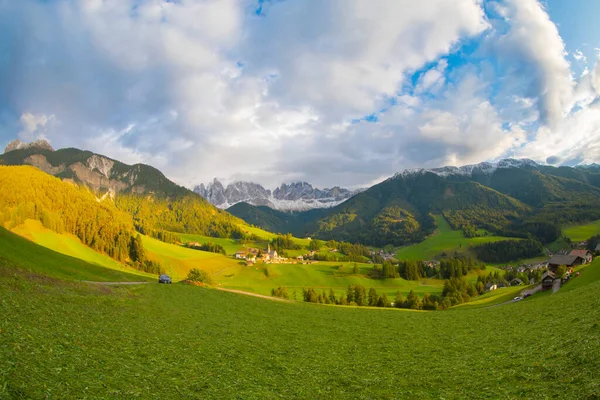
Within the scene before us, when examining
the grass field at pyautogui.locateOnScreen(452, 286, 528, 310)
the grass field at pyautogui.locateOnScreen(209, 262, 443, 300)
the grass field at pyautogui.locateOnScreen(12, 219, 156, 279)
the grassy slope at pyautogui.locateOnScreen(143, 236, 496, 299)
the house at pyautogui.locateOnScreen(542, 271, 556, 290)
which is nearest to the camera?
the house at pyautogui.locateOnScreen(542, 271, 556, 290)

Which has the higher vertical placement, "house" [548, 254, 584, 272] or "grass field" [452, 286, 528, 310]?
"house" [548, 254, 584, 272]

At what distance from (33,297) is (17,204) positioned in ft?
420

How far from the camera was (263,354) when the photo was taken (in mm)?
23859

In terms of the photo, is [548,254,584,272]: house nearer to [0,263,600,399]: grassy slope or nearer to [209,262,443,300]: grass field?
[209,262,443,300]: grass field

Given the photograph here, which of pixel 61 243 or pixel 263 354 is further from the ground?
pixel 61 243

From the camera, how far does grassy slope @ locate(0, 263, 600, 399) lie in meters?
14.2

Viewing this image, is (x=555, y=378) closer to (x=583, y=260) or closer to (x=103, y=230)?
(x=583, y=260)

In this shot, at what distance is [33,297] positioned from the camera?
86.5ft

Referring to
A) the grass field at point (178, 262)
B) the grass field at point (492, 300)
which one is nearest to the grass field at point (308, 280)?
the grass field at point (178, 262)

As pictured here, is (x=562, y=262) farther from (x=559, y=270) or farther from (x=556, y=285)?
(x=556, y=285)

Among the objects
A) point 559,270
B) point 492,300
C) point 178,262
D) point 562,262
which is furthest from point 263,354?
point 178,262

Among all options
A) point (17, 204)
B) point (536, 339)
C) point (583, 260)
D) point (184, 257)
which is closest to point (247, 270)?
point (184, 257)

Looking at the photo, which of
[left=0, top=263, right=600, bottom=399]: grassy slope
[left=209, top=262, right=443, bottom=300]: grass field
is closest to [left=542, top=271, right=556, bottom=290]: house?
[left=0, top=263, right=600, bottom=399]: grassy slope

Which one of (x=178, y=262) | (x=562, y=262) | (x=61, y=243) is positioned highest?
(x=562, y=262)
